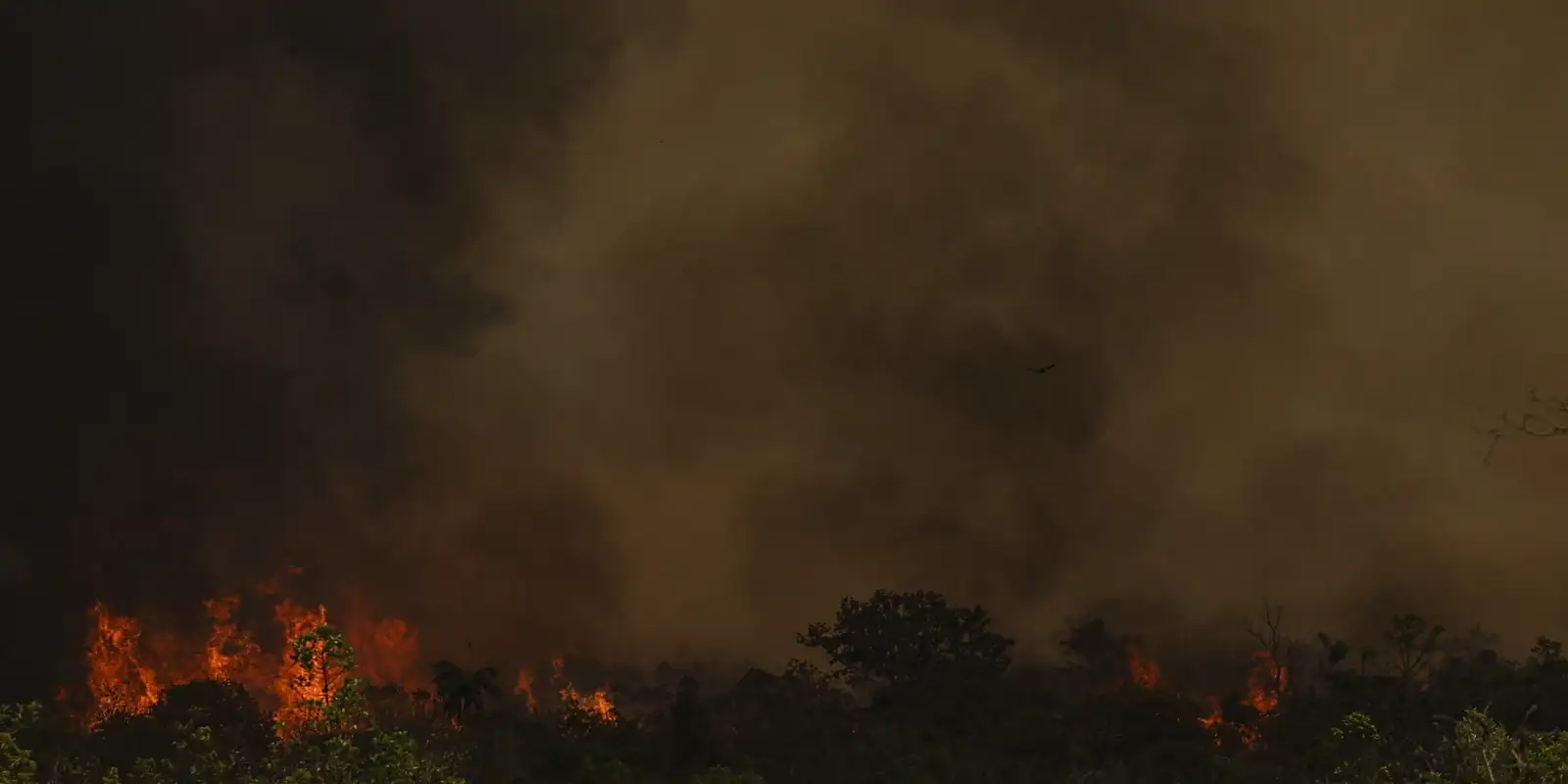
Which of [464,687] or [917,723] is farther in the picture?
[917,723]

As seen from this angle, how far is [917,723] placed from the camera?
13562 cm

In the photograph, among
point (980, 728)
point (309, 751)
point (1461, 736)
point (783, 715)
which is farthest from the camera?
point (980, 728)

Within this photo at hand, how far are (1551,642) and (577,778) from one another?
7183 centimetres

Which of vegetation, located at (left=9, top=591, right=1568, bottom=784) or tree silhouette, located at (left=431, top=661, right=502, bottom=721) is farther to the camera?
tree silhouette, located at (left=431, top=661, right=502, bottom=721)

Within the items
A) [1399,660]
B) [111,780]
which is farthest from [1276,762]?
[111,780]

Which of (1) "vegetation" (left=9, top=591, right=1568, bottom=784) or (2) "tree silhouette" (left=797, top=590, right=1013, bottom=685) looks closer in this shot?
(1) "vegetation" (left=9, top=591, right=1568, bottom=784)

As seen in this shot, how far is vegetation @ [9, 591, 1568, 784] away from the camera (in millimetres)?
88125

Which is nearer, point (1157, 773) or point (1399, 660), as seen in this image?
point (1157, 773)

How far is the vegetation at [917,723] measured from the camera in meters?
88.1

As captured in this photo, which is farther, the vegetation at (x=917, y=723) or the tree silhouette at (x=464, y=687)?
the tree silhouette at (x=464, y=687)

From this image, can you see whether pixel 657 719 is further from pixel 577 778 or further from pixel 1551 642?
pixel 1551 642

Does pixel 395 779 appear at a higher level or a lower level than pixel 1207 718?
lower

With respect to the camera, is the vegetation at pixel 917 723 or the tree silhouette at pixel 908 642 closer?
the vegetation at pixel 917 723

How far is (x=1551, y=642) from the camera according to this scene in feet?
384
